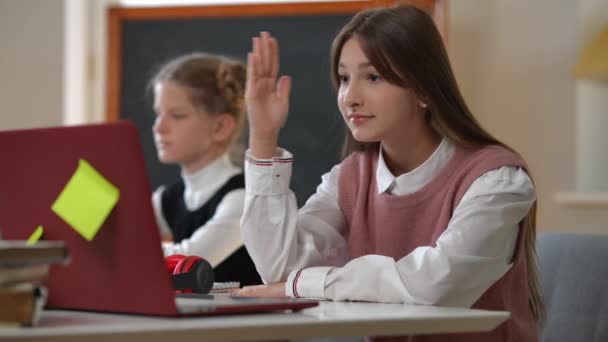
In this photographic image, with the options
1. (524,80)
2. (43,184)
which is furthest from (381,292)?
(524,80)

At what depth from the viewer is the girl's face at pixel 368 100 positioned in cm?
165

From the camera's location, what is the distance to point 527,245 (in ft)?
5.35

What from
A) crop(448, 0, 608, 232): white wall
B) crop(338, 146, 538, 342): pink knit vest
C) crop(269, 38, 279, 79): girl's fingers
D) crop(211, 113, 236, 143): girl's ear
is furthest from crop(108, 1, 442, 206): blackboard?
crop(269, 38, 279, 79): girl's fingers

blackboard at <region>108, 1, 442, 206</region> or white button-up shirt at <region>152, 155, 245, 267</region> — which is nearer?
white button-up shirt at <region>152, 155, 245, 267</region>

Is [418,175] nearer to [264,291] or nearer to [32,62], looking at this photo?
[264,291]

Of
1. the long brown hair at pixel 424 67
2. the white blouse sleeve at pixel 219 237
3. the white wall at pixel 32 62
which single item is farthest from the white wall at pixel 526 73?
the long brown hair at pixel 424 67

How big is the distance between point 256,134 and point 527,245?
0.48 meters

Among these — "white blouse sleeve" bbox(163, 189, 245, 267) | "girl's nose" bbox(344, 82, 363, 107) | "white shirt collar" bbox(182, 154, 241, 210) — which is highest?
"girl's nose" bbox(344, 82, 363, 107)

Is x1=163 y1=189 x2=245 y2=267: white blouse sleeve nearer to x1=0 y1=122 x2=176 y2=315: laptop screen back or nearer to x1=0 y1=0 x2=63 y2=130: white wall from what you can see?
x1=0 y1=0 x2=63 y2=130: white wall

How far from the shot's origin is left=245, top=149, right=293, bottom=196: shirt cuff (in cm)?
159

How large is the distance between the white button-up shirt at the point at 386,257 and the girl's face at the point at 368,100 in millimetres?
93

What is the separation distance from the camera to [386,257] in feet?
4.68

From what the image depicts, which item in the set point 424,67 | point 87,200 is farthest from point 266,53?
point 87,200

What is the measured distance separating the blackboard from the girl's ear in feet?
2.08
